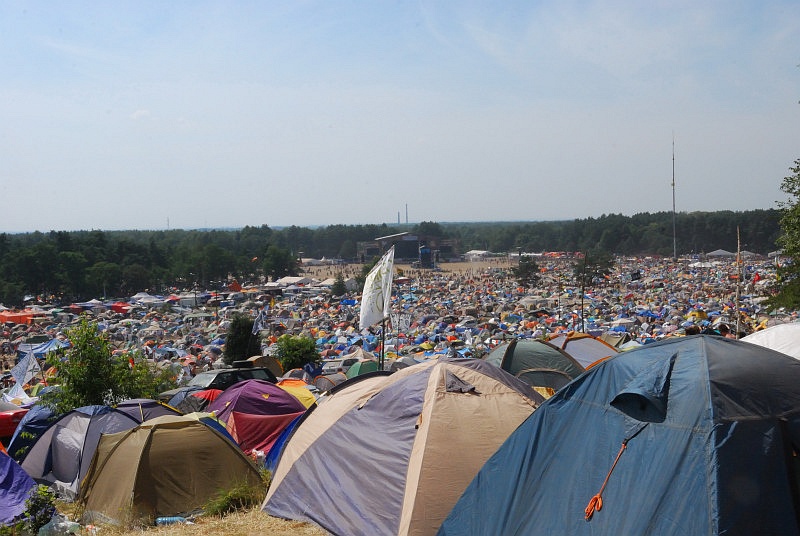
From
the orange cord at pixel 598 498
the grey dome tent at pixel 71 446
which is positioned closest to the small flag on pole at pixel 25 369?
the grey dome tent at pixel 71 446

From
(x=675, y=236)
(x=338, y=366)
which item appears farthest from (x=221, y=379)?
(x=675, y=236)

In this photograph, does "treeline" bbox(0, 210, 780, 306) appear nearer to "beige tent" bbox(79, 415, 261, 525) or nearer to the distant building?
the distant building

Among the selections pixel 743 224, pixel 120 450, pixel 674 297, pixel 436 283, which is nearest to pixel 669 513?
pixel 120 450

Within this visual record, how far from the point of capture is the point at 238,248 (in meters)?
117

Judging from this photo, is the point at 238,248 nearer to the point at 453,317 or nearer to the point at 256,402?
the point at 453,317

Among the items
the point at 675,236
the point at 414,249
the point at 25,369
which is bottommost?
the point at 25,369

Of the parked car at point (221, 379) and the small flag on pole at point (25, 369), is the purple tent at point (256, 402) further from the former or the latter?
the small flag on pole at point (25, 369)

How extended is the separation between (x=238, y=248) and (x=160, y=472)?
113 metres

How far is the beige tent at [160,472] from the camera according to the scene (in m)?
6.49

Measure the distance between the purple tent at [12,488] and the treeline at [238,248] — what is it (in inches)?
2537

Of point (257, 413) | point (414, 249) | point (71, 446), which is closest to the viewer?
point (71, 446)

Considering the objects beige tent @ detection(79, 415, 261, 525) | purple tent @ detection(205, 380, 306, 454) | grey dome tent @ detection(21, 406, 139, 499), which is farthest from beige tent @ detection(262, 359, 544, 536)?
purple tent @ detection(205, 380, 306, 454)

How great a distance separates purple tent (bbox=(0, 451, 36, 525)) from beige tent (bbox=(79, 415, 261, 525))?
1.69ft

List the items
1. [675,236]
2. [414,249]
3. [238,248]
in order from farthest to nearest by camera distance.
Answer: [414,249]
[238,248]
[675,236]
